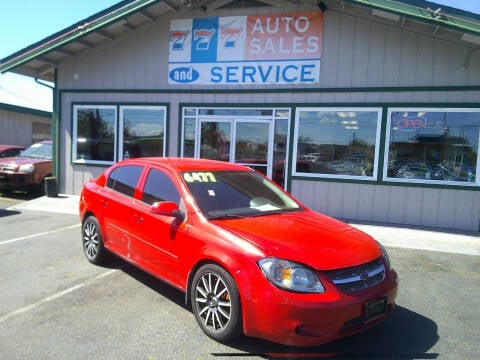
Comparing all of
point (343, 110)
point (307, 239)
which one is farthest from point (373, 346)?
point (343, 110)

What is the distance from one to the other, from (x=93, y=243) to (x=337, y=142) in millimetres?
6037

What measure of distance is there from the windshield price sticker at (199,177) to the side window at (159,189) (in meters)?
0.17

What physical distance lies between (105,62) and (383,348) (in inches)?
405

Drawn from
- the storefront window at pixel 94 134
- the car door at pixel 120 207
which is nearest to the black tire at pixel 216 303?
the car door at pixel 120 207

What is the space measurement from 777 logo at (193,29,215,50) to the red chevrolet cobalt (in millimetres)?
6047

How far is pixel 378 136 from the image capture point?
29.4 feet

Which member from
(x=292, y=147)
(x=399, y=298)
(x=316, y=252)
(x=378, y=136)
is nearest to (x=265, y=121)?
(x=292, y=147)

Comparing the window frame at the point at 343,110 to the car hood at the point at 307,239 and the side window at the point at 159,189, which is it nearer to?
the car hood at the point at 307,239

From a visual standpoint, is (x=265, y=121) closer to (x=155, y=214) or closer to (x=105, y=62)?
(x=105, y=62)

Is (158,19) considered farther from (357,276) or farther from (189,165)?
(357,276)

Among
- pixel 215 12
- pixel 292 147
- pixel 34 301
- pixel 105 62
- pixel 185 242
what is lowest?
pixel 34 301

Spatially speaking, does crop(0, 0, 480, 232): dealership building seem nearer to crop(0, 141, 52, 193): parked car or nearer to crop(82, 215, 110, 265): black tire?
crop(0, 141, 52, 193): parked car

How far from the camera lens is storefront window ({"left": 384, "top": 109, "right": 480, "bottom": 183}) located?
8.43 meters

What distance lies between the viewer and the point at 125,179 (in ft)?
16.8
